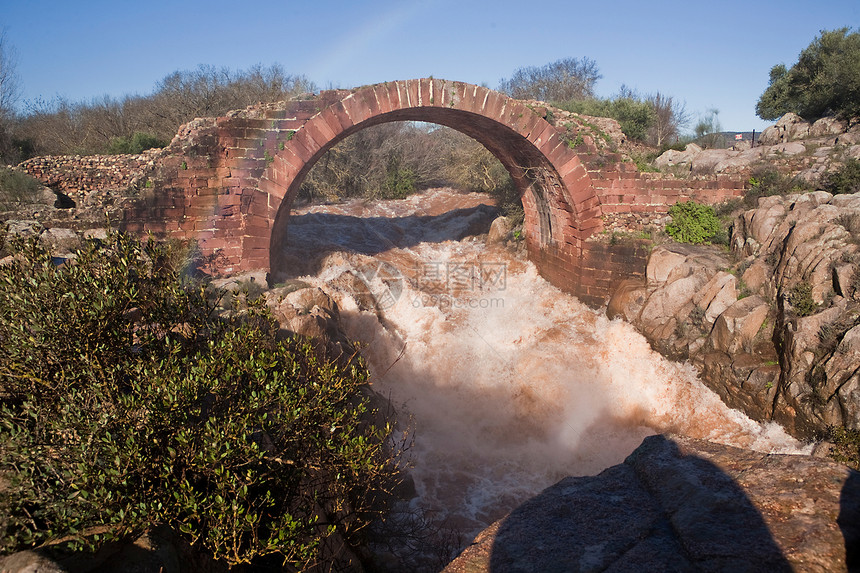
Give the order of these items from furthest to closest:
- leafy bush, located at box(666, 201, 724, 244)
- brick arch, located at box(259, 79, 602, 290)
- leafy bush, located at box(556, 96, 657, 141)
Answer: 1. leafy bush, located at box(556, 96, 657, 141)
2. leafy bush, located at box(666, 201, 724, 244)
3. brick arch, located at box(259, 79, 602, 290)

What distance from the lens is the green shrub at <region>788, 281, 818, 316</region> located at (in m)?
7.61

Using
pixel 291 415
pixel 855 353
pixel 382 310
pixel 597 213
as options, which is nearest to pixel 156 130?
pixel 382 310

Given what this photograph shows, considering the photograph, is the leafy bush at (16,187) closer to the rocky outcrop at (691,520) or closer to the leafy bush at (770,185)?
the rocky outcrop at (691,520)

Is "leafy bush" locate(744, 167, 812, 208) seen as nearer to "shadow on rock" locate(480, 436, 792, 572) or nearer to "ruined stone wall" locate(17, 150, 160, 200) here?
"shadow on rock" locate(480, 436, 792, 572)

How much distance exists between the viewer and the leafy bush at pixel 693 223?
35.4 ft

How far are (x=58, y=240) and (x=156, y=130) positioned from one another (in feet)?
50.6

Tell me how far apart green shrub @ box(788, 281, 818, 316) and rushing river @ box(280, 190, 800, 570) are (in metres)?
1.80

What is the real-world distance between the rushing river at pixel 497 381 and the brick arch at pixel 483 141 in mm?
1527

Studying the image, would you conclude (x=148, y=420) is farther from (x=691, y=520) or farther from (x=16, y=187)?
(x=16, y=187)

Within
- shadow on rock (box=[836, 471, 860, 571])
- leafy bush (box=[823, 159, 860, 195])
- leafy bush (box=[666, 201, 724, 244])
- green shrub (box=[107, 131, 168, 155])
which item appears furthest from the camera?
green shrub (box=[107, 131, 168, 155])

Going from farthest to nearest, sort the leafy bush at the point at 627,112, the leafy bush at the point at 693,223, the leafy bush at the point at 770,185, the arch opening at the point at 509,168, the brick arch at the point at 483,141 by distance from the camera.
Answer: the leafy bush at the point at 627,112
the leafy bush at the point at 693,223
the arch opening at the point at 509,168
the leafy bush at the point at 770,185
the brick arch at the point at 483,141

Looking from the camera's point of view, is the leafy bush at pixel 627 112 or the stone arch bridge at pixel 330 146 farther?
the leafy bush at pixel 627 112

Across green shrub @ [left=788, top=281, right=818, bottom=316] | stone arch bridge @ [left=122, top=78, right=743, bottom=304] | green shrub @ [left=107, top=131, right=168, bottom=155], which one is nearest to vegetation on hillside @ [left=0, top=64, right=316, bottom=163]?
green shrub @ [left=107, top=131, right=168, bottom=155]

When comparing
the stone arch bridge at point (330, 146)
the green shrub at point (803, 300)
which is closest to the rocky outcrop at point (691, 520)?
the green shrub at point (803, 300)
